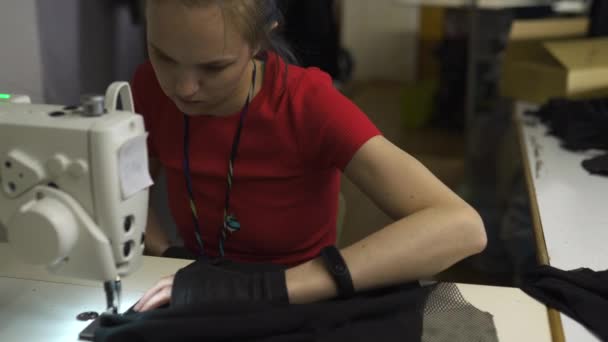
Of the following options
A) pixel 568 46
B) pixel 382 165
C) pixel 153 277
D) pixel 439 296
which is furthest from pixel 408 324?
pixel 568 46

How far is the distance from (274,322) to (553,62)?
62.4 inches

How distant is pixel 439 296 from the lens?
0.90 m

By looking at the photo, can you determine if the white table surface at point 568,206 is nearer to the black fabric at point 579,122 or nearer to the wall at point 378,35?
the black fabric at point 579,122

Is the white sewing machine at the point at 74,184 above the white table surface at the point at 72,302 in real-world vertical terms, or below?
above

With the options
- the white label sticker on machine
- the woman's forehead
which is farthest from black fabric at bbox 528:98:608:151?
the white label sticker on machine

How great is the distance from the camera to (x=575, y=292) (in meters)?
0.92

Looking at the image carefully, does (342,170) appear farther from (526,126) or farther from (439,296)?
(526,126)

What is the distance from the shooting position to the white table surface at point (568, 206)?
1.06m

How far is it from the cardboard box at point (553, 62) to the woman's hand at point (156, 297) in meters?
1.45

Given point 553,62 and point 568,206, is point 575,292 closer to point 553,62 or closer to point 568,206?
point 568,206

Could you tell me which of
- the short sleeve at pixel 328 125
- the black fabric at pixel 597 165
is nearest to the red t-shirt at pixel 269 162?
the short sleeve at pixel 328 125

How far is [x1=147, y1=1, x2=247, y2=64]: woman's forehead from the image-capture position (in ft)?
2.85

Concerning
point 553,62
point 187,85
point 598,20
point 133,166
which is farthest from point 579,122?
point 133,166

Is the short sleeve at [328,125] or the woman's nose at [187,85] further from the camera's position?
the short sleeve at [328,125]
